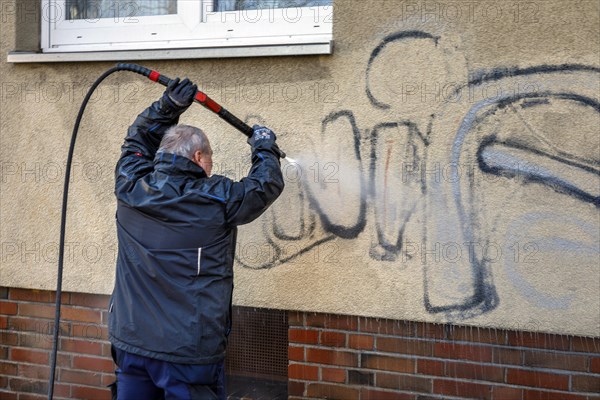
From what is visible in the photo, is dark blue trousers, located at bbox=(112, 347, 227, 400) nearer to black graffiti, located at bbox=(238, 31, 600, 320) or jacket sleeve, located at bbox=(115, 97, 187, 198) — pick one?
jacket sleeve, located at bbox=(115, 97, 187, 198)

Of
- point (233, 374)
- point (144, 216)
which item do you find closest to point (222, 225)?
point (144, 216)

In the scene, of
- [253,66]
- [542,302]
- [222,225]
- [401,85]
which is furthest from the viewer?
[253,66]

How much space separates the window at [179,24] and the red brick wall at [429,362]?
1.66 m

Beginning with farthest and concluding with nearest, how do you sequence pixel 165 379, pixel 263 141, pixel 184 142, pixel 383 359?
pixel 383 359
pixel 263 141
pixel 184 142
pixel 165 379

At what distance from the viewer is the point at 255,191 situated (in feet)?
10.8

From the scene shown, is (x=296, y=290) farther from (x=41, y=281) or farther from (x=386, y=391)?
(x=41, y=281)

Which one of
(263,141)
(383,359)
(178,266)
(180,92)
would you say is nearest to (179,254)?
(178,266)

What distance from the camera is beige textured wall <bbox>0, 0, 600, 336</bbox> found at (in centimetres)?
363

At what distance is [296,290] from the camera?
13.5ft

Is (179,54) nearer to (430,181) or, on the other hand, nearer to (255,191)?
(255,191)

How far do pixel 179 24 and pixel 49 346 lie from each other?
7.36 feet

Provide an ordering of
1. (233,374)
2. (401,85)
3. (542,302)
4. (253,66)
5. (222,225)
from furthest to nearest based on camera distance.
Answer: (233,374)
(253,66)
(401,85)
(542,302)
(222,225)

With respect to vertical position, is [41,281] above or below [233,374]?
above

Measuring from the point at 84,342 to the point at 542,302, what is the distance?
2.81 meters
